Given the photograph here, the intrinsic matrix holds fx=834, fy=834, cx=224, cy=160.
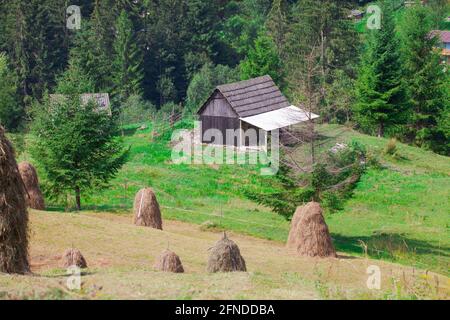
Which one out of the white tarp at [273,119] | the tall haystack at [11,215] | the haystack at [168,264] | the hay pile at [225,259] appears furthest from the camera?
the white tarp at [273,119]

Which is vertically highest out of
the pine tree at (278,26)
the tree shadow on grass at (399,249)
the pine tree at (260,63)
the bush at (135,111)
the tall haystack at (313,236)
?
the pine tree at (278,26)

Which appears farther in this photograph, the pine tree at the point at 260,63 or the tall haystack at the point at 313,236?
the pine tree at the point at 260,63

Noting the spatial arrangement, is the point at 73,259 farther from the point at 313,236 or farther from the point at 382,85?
the point at 382,85

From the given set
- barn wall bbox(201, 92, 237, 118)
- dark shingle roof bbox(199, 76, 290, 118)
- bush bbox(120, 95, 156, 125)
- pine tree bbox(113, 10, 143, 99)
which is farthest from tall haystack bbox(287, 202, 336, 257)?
pine tree bbox(113, 10, 143, 99)

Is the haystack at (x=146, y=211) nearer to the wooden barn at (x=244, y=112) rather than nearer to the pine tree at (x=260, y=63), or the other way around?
the wooden barn at (x=244, y=112)

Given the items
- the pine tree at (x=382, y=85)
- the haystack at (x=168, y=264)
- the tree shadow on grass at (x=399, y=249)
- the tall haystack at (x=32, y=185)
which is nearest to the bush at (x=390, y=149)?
the pine tree at (x=382, y=85)

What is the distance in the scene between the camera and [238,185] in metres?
40.0

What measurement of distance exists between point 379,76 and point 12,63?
30.4m

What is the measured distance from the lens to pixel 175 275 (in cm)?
1867

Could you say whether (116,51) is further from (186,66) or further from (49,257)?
(49,257)

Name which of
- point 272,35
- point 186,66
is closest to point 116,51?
point 186,66

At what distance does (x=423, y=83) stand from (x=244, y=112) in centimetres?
1406

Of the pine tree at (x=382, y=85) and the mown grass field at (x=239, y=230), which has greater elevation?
the pine tree at (x=382, y=85)

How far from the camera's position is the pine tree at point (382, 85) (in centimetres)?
5050
